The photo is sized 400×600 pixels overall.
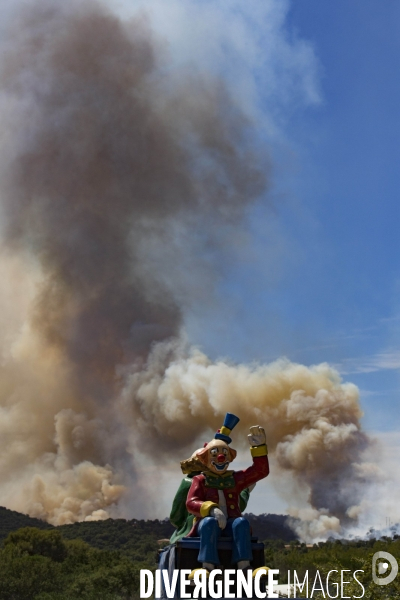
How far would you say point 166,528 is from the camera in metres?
62.8

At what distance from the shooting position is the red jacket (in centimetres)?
1118

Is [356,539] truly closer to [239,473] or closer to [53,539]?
[53,539]

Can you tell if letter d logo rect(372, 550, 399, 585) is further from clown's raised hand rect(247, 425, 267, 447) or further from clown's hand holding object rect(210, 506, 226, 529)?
clown's hand holding object rect(210, 506, 226, 529)

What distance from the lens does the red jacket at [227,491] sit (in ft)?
36.7

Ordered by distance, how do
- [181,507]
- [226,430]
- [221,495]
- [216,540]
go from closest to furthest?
[216,540]
[221,495]
[181,507]
[226,430]

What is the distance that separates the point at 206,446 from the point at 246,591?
2.55 meters

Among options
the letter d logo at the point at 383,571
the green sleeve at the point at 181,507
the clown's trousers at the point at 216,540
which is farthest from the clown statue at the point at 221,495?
the letter d logo at the point at 383,571

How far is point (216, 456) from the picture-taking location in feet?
39.0

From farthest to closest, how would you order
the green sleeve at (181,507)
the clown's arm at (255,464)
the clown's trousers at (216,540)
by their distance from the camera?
the green sleeve at (181,507)
the clown's arm at (255,464)
the clown's trousers at (216,540)

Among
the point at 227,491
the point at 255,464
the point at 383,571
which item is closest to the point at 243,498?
the point at 227,491

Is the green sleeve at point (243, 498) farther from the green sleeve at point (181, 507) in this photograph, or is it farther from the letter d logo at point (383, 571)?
the letter d logo at point (383, 571)

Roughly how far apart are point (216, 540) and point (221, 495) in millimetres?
1027

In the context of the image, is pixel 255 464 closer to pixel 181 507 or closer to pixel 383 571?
pixel 181 507

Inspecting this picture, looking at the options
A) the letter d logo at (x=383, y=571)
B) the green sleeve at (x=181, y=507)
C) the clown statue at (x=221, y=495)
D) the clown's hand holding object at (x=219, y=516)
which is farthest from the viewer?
the letter d logo at (x=383, y=571)
